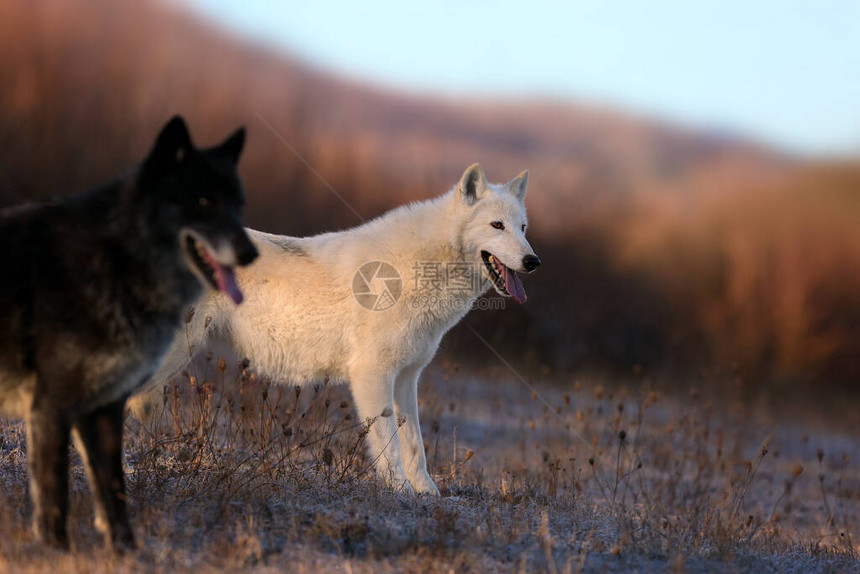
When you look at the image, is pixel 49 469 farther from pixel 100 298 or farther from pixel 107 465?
pixel 100 298

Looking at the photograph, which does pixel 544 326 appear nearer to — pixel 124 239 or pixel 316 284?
pixel 316 284

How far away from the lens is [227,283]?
332 cm

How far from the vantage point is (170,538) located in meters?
3.84

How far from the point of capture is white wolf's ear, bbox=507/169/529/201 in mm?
5977

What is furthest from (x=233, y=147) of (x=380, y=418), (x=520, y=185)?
(x=520, y=185)

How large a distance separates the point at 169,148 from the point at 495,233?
271 cm

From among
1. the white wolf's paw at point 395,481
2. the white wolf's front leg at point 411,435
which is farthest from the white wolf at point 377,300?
the white wolf's paw at point 395,481

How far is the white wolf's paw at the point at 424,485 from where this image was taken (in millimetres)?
5262

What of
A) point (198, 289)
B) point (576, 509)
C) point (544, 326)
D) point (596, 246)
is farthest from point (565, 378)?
point (198, 289)

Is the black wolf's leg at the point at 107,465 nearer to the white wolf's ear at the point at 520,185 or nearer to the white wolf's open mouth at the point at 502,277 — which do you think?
the white wolf's open mouth at the point at 502,277

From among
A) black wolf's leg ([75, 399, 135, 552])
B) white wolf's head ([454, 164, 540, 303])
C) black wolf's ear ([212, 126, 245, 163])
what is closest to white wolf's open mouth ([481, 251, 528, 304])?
A: white wolf's head ([454, 164, 540, 303])

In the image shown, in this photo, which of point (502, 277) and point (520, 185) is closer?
point (502, 277)

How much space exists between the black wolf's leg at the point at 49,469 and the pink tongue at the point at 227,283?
33.5 inches

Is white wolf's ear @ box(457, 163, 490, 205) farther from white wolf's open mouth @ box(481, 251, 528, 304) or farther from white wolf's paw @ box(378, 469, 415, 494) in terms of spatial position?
white wolf's paw @ box(378, 469, 415, 494)
